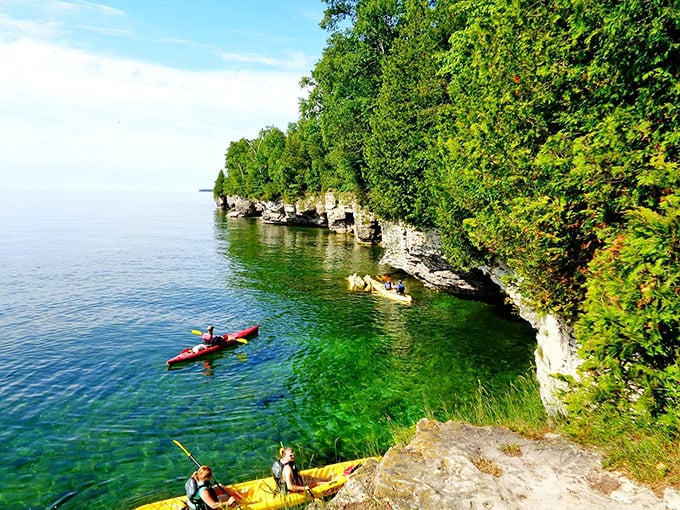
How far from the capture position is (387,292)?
28.7m

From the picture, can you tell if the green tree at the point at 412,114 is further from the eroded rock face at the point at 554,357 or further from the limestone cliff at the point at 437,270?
the eroded rock face at the point at 554,357

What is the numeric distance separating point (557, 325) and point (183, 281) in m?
31.0

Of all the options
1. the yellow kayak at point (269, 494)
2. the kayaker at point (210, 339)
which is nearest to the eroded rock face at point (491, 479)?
the yellow kayak at point (269, 494)

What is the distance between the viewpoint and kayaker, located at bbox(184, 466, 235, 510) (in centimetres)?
933

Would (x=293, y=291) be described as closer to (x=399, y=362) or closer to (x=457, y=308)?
(x=457, y=308)

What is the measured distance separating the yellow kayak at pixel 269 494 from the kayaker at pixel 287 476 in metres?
0.14

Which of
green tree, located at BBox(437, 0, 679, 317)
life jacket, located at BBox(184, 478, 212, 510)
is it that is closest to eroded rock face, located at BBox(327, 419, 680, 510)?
green tree, located at BBox(437, 0, 679, 317)

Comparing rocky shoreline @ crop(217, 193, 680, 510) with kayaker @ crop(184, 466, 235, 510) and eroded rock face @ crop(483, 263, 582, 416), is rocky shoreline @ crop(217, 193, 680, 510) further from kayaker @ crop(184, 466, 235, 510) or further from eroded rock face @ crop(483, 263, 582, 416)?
kayaker @ crop(184, 466, 235, 510)

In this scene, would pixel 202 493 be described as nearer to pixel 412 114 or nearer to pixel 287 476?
pixel 287 476

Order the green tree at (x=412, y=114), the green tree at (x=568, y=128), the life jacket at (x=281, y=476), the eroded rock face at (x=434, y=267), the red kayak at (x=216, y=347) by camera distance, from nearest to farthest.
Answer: the green tree at (x=568, y=128) < the life jacket at (x=281, y=476) < the red kayak at (x=216, y=347) < the green tree at (x=412, y=114) < the eroded rock face at (x=434, y=267)

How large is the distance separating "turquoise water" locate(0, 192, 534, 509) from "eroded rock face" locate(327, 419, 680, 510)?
5.12 meters

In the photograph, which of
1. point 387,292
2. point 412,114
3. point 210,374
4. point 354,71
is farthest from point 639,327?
point 354,71

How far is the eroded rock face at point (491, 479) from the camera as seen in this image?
20.6 ft

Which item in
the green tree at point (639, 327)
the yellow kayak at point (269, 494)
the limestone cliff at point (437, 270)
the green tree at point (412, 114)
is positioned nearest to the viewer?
the green tree at point (639, 327)
